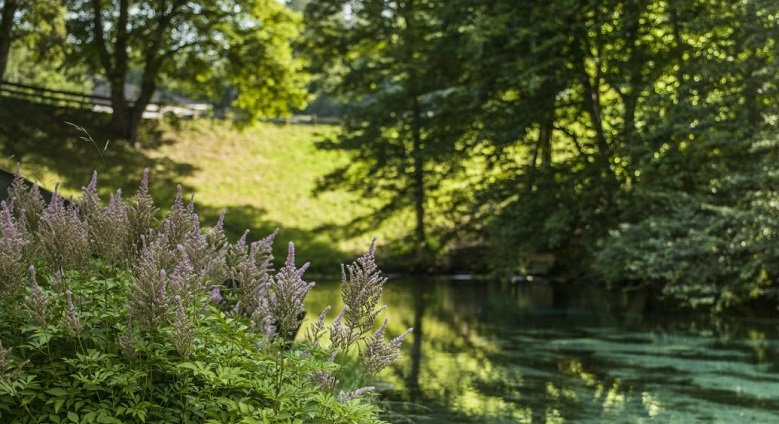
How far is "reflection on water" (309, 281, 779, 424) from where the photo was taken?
32.9 ft

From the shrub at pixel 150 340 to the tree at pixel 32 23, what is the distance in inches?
1202

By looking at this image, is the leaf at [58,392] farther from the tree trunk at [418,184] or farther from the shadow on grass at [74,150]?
the shadow on grass at [74,150]

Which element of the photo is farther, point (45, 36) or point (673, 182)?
point (45, 36)

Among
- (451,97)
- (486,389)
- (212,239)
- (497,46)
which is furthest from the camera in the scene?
(451,97)

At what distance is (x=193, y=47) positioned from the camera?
37094 mm

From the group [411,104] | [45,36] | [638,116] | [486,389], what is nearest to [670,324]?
[638,116]

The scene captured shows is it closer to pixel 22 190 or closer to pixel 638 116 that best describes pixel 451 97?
pixel 638 116

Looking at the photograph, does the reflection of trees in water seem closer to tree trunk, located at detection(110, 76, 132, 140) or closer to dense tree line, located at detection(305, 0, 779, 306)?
dense tree line, located at detection(305, 0, 779, 306)

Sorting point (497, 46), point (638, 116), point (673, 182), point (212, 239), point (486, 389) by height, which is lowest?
point (486, 389)

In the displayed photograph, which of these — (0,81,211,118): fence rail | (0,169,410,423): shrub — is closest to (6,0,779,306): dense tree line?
(0,81,211,118): fence rail

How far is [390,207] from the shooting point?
30938 mm

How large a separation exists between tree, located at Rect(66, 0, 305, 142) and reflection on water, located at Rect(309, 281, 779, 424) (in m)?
16.2

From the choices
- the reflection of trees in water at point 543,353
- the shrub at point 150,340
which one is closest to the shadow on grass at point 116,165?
the reflection of trees in water at point 543,353

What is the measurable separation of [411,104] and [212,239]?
25.0 m
